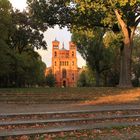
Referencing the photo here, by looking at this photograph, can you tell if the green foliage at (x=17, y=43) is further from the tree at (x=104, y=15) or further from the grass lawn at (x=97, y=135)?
the grass lawn at (x=97, y=135)

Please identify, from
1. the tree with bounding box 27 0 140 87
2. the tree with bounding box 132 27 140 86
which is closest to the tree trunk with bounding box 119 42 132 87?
the tree with bounding box 27 0 140 87

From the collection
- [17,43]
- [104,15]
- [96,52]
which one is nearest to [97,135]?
[104,15]

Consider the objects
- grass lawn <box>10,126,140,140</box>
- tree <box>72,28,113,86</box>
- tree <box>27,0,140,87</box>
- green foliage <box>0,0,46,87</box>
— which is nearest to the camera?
grass lawn <box>10,126,140,140</box>

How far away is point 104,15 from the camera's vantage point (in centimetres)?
3969

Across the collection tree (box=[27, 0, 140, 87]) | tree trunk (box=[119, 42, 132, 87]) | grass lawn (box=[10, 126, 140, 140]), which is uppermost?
tree (box=[27, 0, 140, 87])

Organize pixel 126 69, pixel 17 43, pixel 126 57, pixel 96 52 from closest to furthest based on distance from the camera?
1. pixel 126 69
2. pixel 126 57
3. pixel 17 43
4. pixel 96 52

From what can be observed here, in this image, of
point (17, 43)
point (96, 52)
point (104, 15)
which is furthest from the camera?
point (96, 52)

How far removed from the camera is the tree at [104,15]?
3569 centimetres

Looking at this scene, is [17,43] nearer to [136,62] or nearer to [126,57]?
[136,62]

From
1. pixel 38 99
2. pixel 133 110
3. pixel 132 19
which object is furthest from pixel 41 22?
pixel 133 110

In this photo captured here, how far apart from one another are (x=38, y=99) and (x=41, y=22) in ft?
65.6

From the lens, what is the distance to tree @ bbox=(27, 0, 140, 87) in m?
35.7

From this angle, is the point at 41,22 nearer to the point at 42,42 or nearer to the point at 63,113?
the point at 63,113

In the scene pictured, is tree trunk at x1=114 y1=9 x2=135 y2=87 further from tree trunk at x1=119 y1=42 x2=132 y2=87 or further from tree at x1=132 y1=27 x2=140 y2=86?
tree at x1=132 y1=27 x2=140 y2=86
